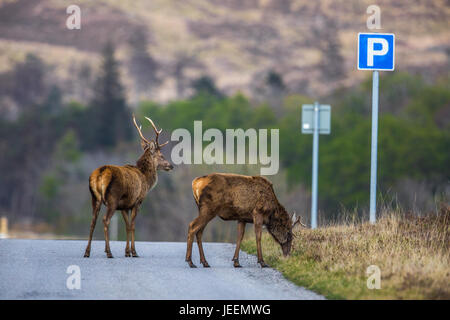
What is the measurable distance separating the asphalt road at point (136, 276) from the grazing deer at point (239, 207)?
610mm

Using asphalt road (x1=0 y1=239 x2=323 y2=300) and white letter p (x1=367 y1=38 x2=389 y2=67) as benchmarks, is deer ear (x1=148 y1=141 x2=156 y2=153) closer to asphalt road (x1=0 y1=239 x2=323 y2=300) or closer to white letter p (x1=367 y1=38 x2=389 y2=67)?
asphalt road (x1=0 y1=239 x2=323 y2=300)

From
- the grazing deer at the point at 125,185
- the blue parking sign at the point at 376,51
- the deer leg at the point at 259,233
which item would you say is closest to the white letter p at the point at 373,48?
the blue parking sign at the point at 376,51

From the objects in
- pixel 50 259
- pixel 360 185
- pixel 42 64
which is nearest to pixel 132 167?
pixel 50 259

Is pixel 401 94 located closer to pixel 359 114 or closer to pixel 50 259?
pixel 359 114

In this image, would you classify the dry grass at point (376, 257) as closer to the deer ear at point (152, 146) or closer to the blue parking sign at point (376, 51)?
the deer ear at point (152, 146)

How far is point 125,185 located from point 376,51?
6227mm

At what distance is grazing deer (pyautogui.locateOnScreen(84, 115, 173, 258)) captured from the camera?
16.5 meters

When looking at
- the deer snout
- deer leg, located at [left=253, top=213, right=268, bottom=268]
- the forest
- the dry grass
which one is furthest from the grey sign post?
the forest

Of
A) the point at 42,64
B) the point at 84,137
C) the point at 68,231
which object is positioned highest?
the point at 42,64

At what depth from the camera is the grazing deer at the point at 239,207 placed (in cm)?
1546

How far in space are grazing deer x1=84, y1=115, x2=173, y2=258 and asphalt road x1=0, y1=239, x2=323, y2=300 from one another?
0.67m

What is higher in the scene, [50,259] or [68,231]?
[50,259]
